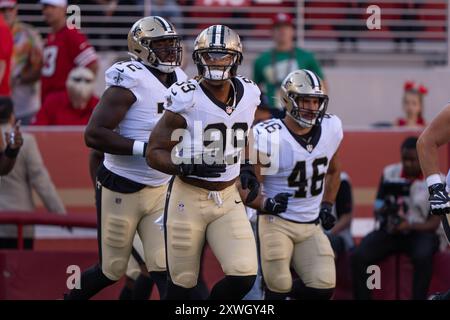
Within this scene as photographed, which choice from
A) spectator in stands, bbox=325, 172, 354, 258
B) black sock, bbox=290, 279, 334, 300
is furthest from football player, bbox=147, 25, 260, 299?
spectator in stands, bbox=325, 172, 354, 258

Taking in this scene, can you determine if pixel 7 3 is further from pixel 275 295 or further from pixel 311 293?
pixel 311 293

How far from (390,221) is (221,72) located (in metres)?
2.63

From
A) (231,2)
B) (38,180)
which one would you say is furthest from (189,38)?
(38,180)

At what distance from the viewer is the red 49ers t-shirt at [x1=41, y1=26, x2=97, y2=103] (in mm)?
10039

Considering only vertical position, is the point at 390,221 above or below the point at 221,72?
below

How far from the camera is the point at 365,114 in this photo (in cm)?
1100

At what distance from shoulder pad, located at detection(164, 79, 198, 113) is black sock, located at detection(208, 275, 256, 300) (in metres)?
0.91

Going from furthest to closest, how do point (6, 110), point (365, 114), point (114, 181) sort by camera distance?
point (365, 114)
point (6, 110)
point (114, 181)

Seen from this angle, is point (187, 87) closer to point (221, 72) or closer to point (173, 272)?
point (221, 72)

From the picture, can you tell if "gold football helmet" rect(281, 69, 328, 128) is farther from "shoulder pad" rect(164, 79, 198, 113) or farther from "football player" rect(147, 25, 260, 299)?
"shoulder pad" rect(164, 79, 198, 113)

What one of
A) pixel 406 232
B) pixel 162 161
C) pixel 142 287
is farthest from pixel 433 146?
pixel 406 232

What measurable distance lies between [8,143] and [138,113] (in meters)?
1.45

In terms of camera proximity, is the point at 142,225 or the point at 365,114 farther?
the point at 365,114

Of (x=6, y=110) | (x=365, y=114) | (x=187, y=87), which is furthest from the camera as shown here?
(x=365, y=114)
